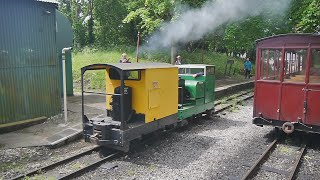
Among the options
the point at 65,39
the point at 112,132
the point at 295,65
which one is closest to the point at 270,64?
the point at 295,65

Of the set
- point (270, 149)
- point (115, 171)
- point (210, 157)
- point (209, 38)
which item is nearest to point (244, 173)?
point (210, 157)

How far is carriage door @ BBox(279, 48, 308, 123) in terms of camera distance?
8.31 metres

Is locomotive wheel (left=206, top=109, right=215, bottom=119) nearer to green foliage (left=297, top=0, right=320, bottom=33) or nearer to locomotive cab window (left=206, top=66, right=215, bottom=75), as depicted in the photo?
locomotive cab window (left=206, top=66, right=215, bottom=75)

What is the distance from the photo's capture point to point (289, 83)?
8.48 metres

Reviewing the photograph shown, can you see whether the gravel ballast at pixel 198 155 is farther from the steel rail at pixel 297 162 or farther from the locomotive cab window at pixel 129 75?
the locomotive cab window at pixel 129 75

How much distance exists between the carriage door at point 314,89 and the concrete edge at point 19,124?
8.47 meters

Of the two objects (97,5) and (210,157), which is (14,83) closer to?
(210,157)

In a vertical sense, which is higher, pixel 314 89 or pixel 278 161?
pixel 314 89

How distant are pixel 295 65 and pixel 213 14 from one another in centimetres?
920

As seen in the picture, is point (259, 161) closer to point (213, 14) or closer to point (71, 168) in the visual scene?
point (71, 168)

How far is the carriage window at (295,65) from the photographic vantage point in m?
8.34

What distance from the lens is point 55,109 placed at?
11312 mm

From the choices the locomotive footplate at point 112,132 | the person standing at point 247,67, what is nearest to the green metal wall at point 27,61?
the locomotive footplate at point 112,132

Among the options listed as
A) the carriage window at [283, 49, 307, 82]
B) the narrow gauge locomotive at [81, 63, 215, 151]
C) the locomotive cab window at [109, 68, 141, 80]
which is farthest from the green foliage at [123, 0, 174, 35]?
the locomotive cab window at [109, 68, 141, 80]
